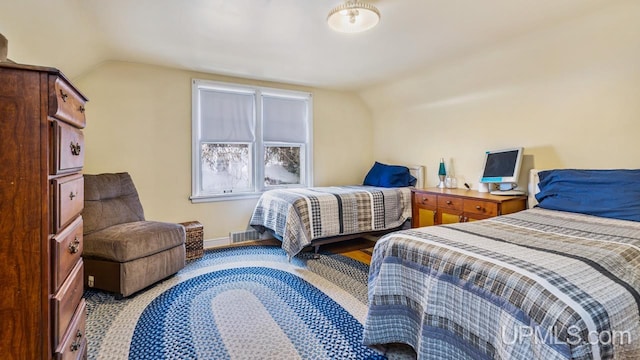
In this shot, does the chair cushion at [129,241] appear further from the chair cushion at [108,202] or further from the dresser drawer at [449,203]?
the dresser drawer at [449,203]

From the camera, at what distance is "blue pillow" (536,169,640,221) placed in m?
2.08

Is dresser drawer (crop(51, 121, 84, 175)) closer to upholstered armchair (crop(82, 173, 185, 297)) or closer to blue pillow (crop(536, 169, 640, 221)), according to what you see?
upholstered armchair (crop(82, 173, 185, 297))

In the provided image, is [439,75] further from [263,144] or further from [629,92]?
[263,144]

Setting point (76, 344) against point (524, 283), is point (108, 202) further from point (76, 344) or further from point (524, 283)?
point (524, 283)

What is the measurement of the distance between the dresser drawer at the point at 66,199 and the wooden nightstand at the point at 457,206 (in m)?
2.98

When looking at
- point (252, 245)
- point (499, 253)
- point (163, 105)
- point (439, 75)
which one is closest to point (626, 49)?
point (439, 75)

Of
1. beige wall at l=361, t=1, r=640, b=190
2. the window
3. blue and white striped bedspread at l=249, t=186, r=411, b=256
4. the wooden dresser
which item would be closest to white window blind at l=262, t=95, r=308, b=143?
the window

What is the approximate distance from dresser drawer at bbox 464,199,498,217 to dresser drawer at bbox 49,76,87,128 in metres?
3.01

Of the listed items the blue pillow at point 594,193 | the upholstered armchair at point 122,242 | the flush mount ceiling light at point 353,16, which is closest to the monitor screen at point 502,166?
the blue pillow at point 594,193

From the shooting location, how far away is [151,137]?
3594 millimetres

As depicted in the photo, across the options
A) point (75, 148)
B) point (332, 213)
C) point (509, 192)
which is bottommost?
point (332, 213)

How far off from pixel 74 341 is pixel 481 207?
3024 mm

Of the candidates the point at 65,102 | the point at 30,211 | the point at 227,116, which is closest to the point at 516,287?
the point at 30,211

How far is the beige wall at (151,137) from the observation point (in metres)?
3.33
